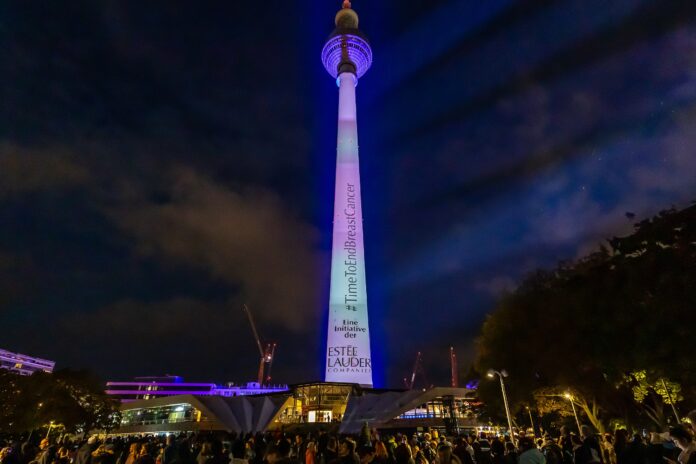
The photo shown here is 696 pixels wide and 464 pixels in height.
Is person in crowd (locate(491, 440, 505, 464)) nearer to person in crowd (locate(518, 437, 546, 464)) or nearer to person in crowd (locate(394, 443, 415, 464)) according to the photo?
person in crowd (locate(518, 437, 546, 464))

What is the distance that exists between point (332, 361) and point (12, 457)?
60447 millimetres

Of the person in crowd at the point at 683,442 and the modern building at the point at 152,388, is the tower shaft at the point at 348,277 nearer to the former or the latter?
the person in crowd at the point at 683,442

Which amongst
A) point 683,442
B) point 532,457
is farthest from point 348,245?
point 683,442

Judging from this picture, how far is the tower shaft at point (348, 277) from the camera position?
71125 mm

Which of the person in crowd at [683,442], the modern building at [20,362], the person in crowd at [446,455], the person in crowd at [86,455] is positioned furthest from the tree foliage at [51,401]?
the modern building at [20,362]

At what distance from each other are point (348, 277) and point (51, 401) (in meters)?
45.6

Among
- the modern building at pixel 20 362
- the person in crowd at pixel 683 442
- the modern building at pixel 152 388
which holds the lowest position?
the person in crowd at pixel 683 442

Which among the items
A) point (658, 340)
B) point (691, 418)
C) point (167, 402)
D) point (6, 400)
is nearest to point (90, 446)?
point (691, 418)

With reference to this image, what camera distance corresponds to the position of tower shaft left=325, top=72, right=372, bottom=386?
233ft

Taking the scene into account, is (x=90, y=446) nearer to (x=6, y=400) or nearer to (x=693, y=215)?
(x=693, y=215)

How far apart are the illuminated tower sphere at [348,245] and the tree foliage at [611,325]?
3173cm

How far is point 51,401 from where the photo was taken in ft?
179

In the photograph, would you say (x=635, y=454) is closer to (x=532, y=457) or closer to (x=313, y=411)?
(x=532, y=457)

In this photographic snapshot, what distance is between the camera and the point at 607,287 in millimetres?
30828
